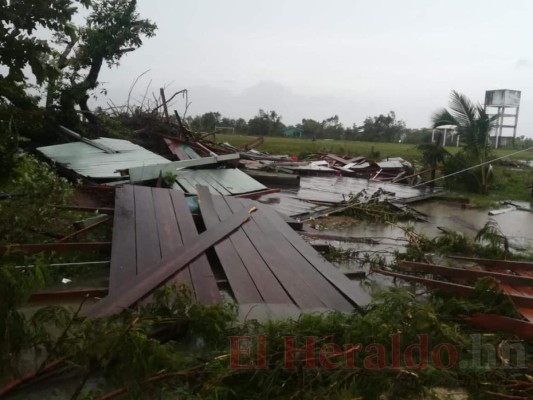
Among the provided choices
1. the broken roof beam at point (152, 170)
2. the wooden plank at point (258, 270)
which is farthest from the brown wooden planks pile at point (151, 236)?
the broken roof beam at point (152, 170)

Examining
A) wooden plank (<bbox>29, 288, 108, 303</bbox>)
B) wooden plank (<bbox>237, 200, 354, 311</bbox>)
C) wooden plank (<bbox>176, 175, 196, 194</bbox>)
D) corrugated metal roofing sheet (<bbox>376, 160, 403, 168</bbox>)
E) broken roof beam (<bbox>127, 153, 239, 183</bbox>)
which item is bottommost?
wooden plank (<bbox>29, 288, 108, 303</bbox>)

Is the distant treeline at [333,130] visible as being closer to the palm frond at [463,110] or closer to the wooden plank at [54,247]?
the palm frond at [463,110]

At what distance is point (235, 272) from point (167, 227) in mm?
1114

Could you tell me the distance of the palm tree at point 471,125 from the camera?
12.0 m

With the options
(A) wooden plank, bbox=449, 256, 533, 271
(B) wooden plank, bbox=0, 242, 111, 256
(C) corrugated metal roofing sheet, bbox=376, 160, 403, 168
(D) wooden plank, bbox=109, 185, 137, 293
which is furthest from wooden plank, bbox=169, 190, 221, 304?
(C) corrugated metal roofing sheet, bbox=376, 160, 403, 168

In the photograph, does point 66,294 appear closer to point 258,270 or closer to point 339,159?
point 258,270

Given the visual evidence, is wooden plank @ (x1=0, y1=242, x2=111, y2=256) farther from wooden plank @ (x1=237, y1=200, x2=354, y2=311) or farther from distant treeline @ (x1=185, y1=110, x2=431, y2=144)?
distant treeline @ (x1=185, y1=110, x2=431, y2=144)

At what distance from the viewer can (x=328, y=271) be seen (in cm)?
401

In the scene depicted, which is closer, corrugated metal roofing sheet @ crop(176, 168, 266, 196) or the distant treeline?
corrugated metal roofing sheet @ crop(176, 168, 266, 196)

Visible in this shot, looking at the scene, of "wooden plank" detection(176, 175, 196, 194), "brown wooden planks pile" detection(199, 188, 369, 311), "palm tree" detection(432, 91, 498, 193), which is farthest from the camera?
"palm tree" detection(432, 91, 498, 193)

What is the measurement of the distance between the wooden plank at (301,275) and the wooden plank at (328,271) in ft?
0.13

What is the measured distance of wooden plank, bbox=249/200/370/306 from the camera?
11.5 ft

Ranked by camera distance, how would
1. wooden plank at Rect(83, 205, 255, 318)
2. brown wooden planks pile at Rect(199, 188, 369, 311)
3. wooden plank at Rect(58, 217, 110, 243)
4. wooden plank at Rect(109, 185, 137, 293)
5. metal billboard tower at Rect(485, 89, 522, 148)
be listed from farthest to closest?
metal billboard tower at Rect(485, 89, 522, 148) → wooden plank at Rect(58, 217, 110, 243) → brown wooden planks pile at Rect(199, 188, 369, 311) → wooden plank at Rect(109, 185, 137, 293) → wooden plank at Rect(83, 205, 255, 318)

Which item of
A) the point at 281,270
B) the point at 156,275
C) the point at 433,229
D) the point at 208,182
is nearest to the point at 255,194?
the point at 208,182
